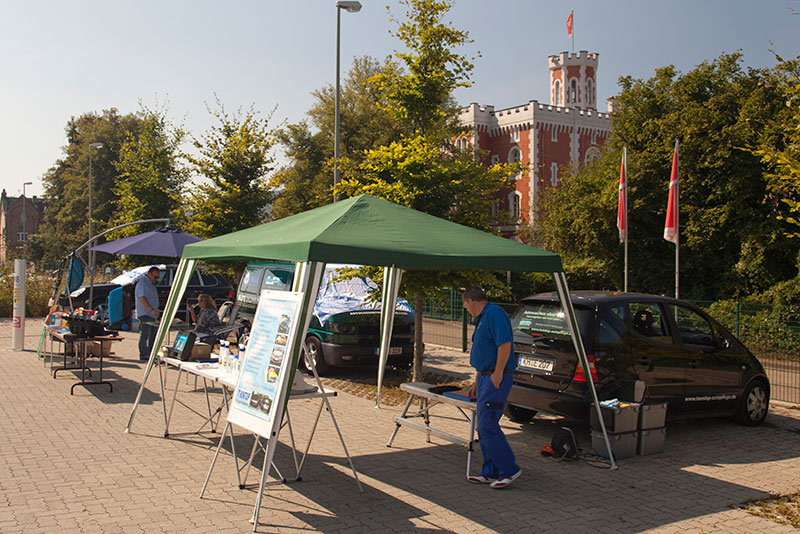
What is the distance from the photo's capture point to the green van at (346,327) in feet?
40.7

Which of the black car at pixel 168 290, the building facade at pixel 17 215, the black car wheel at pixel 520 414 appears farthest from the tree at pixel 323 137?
the building facade at pixel 17 215

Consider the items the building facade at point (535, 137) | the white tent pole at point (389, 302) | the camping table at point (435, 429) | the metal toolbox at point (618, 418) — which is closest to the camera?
the camping table at point (435, 429)

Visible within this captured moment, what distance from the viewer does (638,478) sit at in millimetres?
6984

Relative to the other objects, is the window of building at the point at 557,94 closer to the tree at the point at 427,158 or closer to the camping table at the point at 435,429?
the tree at the point at 427,158

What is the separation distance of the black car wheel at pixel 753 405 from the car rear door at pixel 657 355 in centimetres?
142

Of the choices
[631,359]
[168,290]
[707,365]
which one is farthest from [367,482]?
[168,290]

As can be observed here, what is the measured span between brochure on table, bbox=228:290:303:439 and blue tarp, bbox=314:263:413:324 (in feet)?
19.0

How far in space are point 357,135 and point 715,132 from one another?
24.1m

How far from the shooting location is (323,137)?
4800 centimetres

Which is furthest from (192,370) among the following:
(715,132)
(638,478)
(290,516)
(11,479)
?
(715,132)

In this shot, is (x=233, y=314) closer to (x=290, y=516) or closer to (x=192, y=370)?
(x=192, y=370)

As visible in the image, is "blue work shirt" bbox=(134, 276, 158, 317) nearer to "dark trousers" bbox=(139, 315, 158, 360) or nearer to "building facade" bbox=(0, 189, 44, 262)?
"dark trousers" bbox=(139, 315, 158, 360)

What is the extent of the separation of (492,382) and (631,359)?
7.83ft

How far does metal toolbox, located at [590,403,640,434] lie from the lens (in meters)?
7.47
